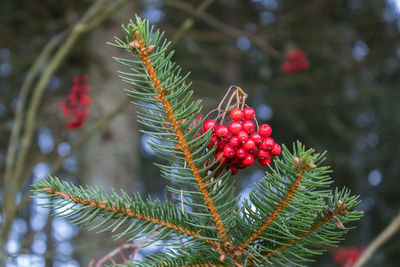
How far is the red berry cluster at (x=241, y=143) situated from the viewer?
0.72m

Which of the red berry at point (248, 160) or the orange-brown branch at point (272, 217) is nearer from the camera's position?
the orange-brown branch at point (272, 217)

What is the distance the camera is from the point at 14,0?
4207 millimetres

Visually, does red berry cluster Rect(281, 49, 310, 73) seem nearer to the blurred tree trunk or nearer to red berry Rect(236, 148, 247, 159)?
the blurred tree trunk

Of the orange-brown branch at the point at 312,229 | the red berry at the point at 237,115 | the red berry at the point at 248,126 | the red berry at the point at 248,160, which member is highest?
the red berry at the point at 237,115

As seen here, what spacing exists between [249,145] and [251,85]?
4.04 metres

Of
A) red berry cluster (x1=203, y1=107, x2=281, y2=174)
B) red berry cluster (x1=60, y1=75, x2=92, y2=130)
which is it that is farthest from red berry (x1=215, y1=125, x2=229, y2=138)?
red berry cluster (x1=60, y1=75, x2=92, y2=130)

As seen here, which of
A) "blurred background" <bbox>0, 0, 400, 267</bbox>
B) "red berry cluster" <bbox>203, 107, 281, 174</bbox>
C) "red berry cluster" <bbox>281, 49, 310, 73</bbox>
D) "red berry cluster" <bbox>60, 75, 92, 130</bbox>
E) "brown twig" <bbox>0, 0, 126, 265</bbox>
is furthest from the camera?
"red berry cluster" <bbox>281, 49, 310, 73</bbox>

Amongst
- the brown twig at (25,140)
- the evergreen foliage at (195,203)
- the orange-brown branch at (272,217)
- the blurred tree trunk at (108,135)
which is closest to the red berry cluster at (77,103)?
the blurred tree trunk at (108,135)

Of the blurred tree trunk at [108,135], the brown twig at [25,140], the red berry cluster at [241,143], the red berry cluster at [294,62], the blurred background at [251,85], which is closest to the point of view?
the red berry cluster at [241,143]

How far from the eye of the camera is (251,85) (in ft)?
15.4

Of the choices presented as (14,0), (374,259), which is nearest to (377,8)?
(374,259)

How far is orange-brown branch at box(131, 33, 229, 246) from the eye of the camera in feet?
2.03

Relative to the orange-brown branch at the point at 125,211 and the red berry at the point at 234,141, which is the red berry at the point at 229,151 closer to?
the red berry at the point at 234,141

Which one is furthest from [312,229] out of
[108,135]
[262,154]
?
[108,135]
